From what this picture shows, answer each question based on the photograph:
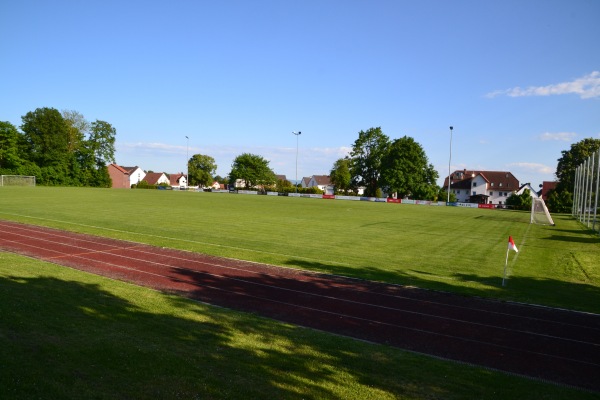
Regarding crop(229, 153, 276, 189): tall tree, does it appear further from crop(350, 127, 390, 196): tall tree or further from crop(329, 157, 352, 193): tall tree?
crop(350, 127, 390, 196): tall tree

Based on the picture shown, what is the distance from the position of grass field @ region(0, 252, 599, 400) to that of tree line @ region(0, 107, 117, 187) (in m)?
89.0

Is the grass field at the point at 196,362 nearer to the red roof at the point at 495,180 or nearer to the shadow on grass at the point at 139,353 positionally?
the shadow on grass at the point at 139,353

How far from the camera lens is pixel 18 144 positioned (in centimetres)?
8519

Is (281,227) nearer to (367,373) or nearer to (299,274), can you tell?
(299,274)

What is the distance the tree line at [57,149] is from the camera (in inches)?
3194

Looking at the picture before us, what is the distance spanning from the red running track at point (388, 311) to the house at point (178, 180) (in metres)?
145

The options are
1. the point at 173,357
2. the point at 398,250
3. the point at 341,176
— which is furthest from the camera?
the point at 341,176

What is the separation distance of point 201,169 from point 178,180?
18.1 metres

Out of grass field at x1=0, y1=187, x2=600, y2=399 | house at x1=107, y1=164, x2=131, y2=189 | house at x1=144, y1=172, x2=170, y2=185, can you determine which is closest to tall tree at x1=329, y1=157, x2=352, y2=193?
house at x1=107, y1=164, x2=131, y2=189

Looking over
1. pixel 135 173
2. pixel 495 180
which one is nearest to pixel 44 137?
pixel 135 173

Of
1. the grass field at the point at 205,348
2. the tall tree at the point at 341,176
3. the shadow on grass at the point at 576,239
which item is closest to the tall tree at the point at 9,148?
the tall tree at the point at 341,176

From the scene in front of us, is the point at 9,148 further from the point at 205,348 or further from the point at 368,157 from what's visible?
the point at 205,348

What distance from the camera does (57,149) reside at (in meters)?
88.9

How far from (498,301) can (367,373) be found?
635cm
